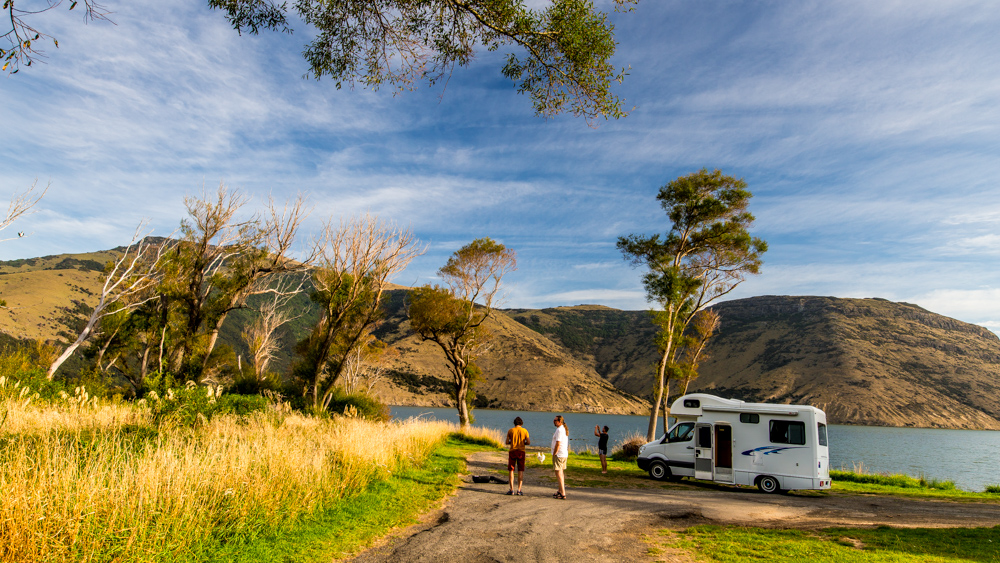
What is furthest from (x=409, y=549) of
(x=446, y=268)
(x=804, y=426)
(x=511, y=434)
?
(x=446, y=268)

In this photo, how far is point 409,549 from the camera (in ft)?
22.1

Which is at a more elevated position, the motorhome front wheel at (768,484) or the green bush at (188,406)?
the green bush at (188,406)

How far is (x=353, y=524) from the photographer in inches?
301

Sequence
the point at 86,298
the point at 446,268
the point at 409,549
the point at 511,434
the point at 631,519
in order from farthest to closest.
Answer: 1. the point at 86,298
2. the point at 446,268
3. the point at 511,434
4. the point at 631,519
5. the point at 409,549

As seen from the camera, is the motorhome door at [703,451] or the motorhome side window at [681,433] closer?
the motorhome door at [703,451]

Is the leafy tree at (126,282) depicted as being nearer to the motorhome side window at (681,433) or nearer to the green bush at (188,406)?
the green bush at (188,406)

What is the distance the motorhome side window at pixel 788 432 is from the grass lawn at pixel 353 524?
10.3m

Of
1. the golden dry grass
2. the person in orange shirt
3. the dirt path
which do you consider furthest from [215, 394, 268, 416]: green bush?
the person in orange shirt

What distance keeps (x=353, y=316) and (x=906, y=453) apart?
49935 millimetres

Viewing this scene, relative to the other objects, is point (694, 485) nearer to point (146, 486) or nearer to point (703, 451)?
point (703, 451)

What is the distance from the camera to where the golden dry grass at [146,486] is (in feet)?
15.2

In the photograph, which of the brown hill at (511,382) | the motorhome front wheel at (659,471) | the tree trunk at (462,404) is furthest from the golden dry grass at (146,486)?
the brown hill at (511,382)

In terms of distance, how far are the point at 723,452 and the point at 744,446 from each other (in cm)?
83

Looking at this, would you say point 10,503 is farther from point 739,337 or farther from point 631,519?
point 739,337
